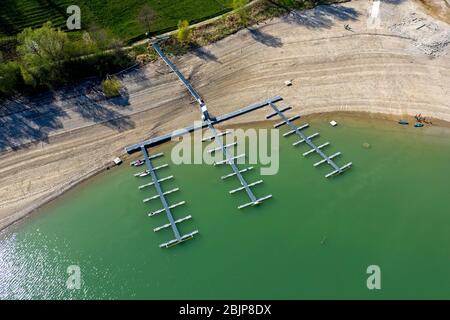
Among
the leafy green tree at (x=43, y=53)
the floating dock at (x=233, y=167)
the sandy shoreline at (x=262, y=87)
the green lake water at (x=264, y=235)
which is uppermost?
the leafy green tree at (x=43, y=53)

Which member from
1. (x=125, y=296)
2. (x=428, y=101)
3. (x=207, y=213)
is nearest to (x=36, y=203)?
(x=125, y=296)

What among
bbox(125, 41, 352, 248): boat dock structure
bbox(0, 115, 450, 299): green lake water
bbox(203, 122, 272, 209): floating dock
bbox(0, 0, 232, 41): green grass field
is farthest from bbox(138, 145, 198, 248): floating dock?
bbox(0, 0, 232, 41): green grass field

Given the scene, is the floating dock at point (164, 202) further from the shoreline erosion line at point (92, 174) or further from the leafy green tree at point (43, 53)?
the leafy green tree at point (43, 53)

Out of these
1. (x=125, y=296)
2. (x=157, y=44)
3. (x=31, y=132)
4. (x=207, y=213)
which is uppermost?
(x=157, y=44)

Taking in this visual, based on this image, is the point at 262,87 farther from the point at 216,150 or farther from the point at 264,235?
the point at 264,235

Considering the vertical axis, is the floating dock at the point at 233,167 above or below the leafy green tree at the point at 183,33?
below

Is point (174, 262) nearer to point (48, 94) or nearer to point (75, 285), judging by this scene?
point (75, 285)

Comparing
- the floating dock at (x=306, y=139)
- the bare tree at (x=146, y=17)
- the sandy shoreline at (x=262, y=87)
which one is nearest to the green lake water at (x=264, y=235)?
the floating dock at (x=306, y=139)
